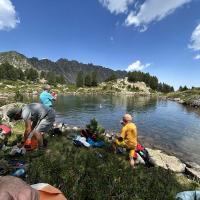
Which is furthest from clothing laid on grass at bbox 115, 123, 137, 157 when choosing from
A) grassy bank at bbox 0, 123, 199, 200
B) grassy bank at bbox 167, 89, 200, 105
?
grassy bank at bbox 167, 89, 200, 105

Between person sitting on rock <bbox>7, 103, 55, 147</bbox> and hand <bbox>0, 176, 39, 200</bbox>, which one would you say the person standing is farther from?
hand <bbox>0, 176, 39, 200</bbox>

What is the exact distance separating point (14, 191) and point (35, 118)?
26.2 feet

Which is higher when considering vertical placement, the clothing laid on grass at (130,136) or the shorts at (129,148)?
the clothing laid on grass at (130,136)

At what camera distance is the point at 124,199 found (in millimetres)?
6922

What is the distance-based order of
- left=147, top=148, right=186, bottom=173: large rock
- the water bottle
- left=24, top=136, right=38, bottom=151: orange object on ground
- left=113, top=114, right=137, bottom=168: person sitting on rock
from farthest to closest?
1. left=147, top=148, right=186, bottom=173: large rock
2. left=113, top=114, right=137, bottom=168: person sitting on rock
3. left=24, top=136, right=38, bottom=151: orange object on ground
4. the water bottle

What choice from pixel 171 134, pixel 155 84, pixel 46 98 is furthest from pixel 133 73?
pixel 46 98

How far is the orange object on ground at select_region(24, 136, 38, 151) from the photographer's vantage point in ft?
37.6

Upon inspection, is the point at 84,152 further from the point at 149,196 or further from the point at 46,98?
the point at 149,196

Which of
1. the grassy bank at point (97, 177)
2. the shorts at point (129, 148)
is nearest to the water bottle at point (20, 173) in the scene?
the grassy bank at point (97, 177)

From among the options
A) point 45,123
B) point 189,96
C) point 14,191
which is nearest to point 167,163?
point 45,123

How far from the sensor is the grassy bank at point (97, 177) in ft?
23.7

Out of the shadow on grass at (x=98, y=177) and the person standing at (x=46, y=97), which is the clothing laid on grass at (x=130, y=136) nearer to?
the shadow on grass at (x=98, y=177)

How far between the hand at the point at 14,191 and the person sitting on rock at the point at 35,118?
7.28 meters

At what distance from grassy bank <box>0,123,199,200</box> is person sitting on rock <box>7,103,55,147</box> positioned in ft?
3.28
